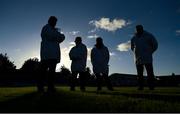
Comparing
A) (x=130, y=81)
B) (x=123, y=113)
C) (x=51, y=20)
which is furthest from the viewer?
(x=130, y=81)

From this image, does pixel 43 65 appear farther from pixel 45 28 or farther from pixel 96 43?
pixel 96 43

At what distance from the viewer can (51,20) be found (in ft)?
35.6

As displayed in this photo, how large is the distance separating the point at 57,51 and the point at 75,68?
425 centimetres

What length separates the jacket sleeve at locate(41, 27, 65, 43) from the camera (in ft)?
35.4

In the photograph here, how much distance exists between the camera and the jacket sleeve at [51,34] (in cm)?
1079

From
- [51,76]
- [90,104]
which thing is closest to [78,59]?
[51,76]

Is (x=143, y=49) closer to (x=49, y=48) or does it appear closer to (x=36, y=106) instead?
(x=49, y=48)

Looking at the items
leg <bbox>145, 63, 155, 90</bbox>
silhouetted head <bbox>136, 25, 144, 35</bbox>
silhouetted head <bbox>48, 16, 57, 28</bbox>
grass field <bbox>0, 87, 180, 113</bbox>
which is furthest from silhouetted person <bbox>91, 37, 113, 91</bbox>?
grass field <bbox>0, 87, 180, 113</bbox>

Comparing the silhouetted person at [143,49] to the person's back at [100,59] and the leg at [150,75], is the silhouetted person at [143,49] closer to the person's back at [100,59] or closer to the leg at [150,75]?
the leg at [150,75]

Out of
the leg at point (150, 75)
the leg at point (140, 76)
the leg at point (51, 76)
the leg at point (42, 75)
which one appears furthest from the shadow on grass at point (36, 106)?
the leg at point (140, 76)

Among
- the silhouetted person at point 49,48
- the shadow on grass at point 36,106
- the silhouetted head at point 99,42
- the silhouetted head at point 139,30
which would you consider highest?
the silhouetted head at point 139,30

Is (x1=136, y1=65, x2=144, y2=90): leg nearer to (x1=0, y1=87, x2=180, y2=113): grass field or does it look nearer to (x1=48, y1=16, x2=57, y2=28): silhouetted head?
(x1=48, y1=16, x2=57, y2=28): silhouetted head

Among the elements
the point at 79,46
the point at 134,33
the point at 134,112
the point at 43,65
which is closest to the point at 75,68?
the point at 79,46

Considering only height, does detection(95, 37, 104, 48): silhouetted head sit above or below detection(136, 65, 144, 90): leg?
above
